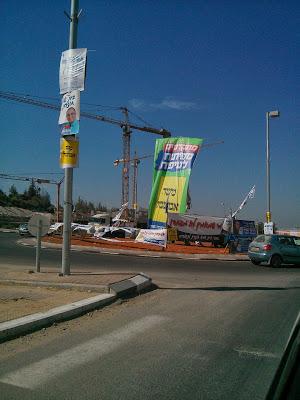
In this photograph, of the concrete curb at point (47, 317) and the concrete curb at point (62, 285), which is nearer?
the concrete curb at point (47, 317)

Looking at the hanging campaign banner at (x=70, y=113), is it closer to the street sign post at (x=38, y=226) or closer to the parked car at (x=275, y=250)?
the street sign post at (x=38, y=226)

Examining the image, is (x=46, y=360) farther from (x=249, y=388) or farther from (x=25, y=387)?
(x=249, y=388)

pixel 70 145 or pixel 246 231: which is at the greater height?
pixel 70 145

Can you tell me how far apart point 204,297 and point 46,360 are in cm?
554

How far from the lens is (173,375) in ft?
15.3

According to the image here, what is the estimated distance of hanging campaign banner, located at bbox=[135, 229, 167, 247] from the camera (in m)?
28.6

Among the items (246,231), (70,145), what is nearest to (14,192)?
(246,231)

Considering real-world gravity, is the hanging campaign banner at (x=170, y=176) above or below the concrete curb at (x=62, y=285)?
above

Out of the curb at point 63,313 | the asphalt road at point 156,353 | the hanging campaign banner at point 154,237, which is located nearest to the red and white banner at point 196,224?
the hanging campaign banner at point 154,237

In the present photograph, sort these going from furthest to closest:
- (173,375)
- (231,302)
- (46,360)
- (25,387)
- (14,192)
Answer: (14,192), (231,302), (46,360), (173,375), (25,387)

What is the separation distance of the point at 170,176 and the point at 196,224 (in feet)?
17.8

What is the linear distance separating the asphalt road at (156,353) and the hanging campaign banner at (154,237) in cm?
1911

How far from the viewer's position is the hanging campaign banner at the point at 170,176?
29.4m

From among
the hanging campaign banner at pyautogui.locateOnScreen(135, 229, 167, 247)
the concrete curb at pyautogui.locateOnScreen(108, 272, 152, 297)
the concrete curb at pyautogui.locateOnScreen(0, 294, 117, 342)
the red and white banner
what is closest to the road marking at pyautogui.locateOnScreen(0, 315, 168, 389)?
the concrete curb at pyautogui.locateOnScreen(0, 294, 117, 342)
